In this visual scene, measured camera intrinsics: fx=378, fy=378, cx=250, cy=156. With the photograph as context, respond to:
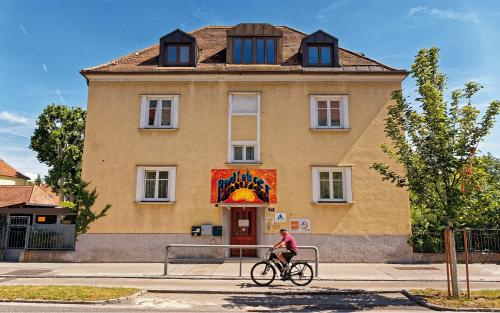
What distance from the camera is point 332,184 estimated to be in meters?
17.4

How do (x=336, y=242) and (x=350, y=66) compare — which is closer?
(x=336, y=242)

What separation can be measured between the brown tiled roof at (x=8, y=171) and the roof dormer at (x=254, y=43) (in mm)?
46157

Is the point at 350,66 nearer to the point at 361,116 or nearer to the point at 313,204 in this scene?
the point at 361,116

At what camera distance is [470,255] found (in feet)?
53.3

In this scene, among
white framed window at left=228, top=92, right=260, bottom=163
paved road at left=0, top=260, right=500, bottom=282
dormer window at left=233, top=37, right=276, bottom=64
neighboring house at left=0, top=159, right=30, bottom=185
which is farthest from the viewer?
neighboring house at left=0, top=159, right=30, bottom=185

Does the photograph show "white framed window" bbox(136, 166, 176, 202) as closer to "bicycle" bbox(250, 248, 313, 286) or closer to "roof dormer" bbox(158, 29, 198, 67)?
"roof dormer" bbox(158, 29, 198, 67)

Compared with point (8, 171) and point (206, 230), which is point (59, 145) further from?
point (206, 230)

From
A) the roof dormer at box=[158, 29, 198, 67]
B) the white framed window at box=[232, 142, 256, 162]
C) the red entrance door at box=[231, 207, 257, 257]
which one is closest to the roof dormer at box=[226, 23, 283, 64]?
the roof dormer at box=[158, 29, 198, 67]

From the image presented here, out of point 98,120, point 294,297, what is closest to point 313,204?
point 294,297

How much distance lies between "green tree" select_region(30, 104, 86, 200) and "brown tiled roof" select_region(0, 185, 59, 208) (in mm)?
4579

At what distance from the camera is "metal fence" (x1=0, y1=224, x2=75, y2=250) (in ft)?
56.1

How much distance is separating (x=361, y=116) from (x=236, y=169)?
6.38 metres

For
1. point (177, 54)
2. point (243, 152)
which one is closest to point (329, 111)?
point (243, 152)

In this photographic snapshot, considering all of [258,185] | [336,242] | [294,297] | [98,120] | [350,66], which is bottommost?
[294,297]
